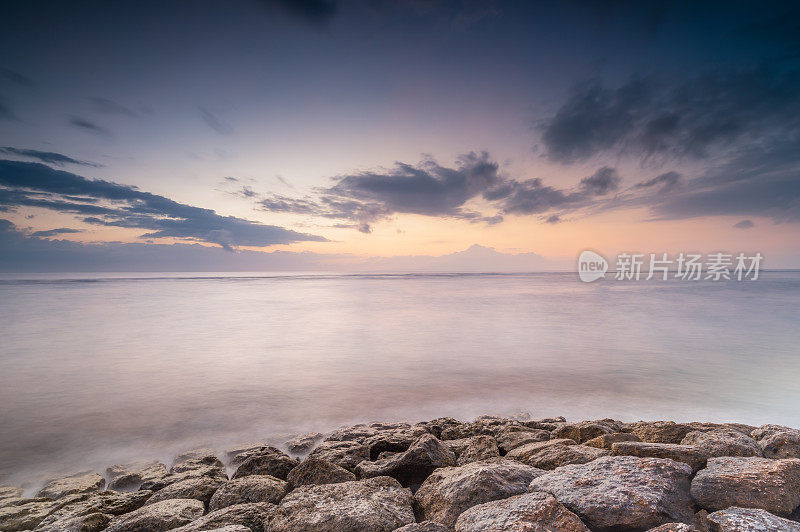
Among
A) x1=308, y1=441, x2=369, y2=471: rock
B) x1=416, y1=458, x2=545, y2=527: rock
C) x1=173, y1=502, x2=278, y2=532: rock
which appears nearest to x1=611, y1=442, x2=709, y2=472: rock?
x1=416, y1=458, x2=545, y2=527: rock

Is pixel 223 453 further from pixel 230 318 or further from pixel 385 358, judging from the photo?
pixel 230 318

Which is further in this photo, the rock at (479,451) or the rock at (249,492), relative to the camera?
the rock at (479,451)

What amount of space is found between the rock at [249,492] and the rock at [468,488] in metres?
1.24

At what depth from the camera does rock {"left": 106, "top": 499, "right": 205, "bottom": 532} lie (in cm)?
272

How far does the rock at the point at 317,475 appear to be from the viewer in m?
3.26

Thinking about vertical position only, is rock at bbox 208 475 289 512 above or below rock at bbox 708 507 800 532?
below

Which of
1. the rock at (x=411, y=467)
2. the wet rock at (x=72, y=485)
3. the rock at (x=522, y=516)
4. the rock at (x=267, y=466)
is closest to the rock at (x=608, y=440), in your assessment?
the rock at (x=411, y=467)

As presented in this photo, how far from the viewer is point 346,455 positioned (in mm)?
4066

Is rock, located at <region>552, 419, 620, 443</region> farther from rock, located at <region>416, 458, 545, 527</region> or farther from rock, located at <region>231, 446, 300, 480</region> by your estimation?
rock, located at <region>231, 446, 300, 480</region>

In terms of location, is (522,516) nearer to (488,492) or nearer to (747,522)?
(488,492)

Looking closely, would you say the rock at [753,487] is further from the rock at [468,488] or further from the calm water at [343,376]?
the calm water at [343,376]

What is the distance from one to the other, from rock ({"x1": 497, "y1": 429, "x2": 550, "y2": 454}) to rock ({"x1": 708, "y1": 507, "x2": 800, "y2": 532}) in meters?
1.91

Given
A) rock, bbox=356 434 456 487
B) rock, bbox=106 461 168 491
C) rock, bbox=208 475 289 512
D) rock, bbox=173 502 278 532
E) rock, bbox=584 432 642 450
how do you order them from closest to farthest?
rock, bbox=173 502 278 532, rock, bbox=208 475 289 512, rock, bbox=356 434 456 487, rock, bbox=584 432 642 450, rock, bbox=106 461 168 491

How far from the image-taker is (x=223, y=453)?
5430mm
